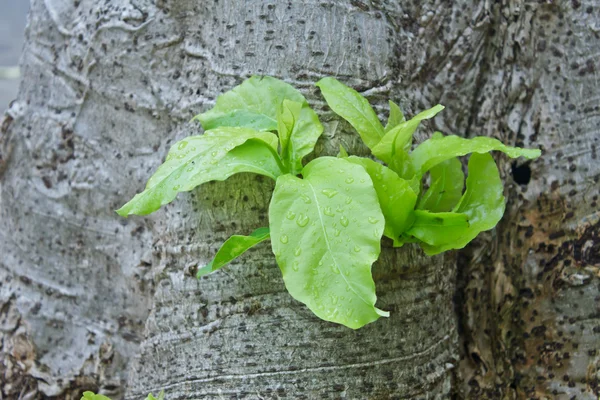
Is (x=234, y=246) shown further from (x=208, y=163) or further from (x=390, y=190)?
(x=390, y=190)

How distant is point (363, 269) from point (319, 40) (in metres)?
0.49

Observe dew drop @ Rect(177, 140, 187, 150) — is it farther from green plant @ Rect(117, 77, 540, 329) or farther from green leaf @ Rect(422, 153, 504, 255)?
green leaf @ Rect(422, 153, 504, 255)

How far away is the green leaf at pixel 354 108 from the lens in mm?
956

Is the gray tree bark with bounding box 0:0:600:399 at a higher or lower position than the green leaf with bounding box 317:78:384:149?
lower

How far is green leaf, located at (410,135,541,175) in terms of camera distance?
920 millimetres

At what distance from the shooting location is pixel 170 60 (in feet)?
4.02

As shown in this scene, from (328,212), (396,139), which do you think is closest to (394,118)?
(396,139)

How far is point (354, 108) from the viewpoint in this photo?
3.17 ft

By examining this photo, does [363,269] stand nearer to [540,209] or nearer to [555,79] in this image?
[540,209]

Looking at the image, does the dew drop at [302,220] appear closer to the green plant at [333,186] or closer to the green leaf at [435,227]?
the green plant at [333,186]

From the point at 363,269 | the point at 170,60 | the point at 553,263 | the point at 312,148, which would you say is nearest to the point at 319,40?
the point at 312,148

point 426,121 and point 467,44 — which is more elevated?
point 467,44

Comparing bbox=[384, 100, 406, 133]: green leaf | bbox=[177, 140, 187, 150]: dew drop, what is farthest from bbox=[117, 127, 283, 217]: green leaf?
Answer: bbox=[384, 100, 406, 133]: green leaf

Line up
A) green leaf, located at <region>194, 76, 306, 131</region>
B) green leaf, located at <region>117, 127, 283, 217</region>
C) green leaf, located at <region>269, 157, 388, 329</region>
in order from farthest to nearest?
green leaf, located at <region>194, 76, 306, 131</region>
green leaf, located at <region>117, 127, 283, 217</region>
green leaf, located at <region>269, 157, 388, 329</region>
